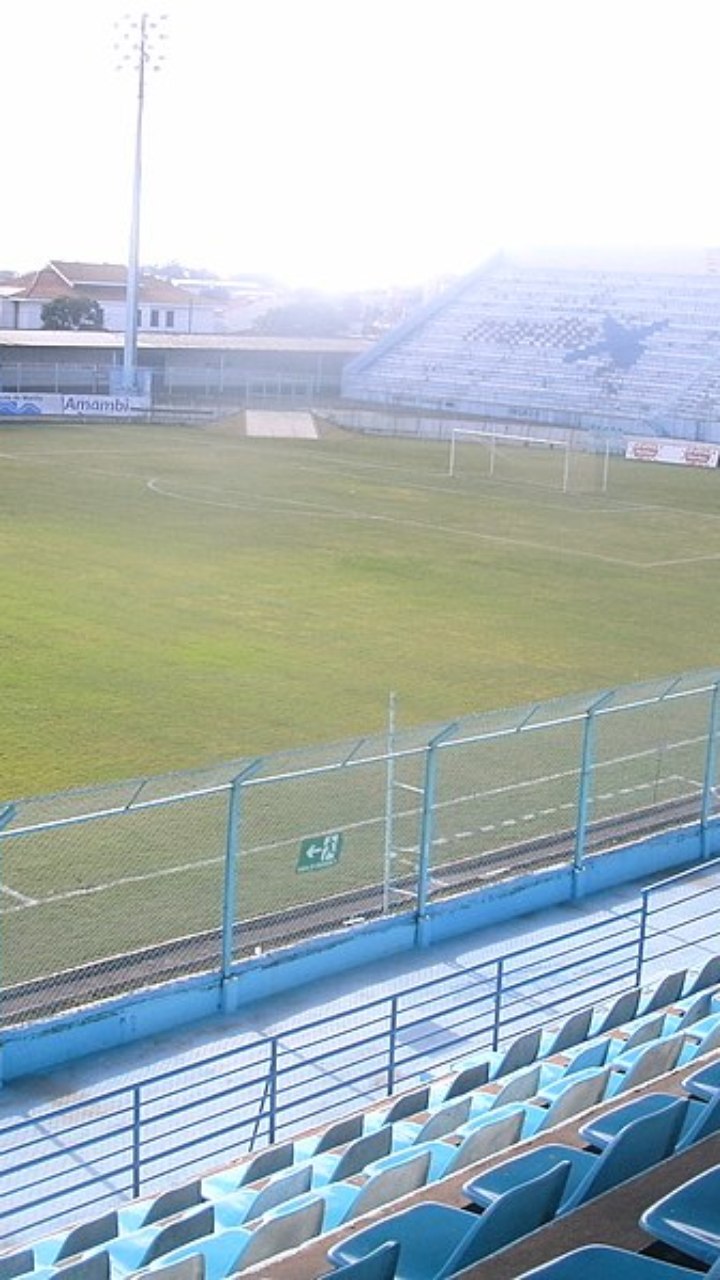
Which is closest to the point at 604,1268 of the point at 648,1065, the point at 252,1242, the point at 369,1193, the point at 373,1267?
the point at 373,1267

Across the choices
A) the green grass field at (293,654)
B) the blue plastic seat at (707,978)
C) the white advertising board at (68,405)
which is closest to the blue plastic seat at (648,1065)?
the blue plastic seat at (707,978)

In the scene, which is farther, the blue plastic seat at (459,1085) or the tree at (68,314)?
the tree at (68,314)

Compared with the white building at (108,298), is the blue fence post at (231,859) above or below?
below

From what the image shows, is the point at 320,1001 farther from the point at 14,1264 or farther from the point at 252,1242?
the point at 252,1242

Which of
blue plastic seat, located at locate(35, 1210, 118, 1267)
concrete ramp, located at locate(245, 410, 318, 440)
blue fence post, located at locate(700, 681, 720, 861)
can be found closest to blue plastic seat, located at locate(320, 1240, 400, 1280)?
blue plastic seat, located at locate(35, 1210, 118, 1267)

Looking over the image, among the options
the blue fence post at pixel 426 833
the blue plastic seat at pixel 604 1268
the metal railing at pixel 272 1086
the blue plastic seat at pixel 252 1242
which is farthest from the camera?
the blue fence post at pixel 426 833

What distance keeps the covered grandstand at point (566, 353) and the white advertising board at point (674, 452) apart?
5.77 meters

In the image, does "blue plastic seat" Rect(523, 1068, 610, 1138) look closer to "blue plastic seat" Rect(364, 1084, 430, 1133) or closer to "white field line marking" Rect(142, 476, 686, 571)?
"blue plastic seat" Rect(364, 1084, 430, 1133)

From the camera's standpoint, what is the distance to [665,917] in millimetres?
15930

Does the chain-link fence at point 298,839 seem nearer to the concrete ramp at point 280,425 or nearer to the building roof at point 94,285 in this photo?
the concrete ramp at point 280,425

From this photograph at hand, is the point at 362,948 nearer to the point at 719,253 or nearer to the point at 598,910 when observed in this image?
the point at 598,910

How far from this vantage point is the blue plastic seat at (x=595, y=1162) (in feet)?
21.0

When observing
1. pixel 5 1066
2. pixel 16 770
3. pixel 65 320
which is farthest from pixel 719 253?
pixel 5 1066

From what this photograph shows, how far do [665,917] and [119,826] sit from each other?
5.19m
